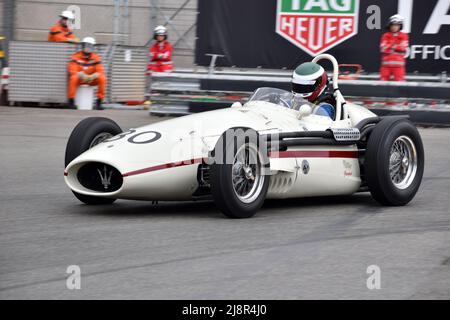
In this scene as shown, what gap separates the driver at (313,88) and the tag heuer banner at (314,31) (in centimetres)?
790

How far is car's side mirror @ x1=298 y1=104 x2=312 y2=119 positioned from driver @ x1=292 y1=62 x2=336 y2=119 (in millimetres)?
381

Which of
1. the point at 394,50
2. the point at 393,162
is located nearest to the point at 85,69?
the point at 394,50

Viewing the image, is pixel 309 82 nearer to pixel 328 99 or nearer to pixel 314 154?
pixel 328 99

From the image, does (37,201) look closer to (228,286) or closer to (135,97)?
(228,286)

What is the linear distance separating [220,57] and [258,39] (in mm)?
735

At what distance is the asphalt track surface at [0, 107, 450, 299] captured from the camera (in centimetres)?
530

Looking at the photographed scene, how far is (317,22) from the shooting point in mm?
17031

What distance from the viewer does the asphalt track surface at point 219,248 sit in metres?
5.30

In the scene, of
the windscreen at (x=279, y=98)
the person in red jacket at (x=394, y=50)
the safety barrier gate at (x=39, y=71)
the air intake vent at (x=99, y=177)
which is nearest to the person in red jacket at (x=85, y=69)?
the safety barrier gate at (x=39, y=71)

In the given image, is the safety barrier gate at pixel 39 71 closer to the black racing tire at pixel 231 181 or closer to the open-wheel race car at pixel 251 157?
the open-wheel race car at pixel 251 157

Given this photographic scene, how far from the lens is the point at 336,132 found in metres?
8.30

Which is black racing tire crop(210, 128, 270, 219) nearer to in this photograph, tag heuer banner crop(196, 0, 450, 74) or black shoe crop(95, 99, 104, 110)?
tag heuer banner crop(196, 0, 450, 74)

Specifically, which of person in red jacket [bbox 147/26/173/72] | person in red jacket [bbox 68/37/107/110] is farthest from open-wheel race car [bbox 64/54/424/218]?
person in red jacket [bbox 147/26/173/72]

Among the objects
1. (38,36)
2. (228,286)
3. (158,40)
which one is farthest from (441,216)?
(38,36)
